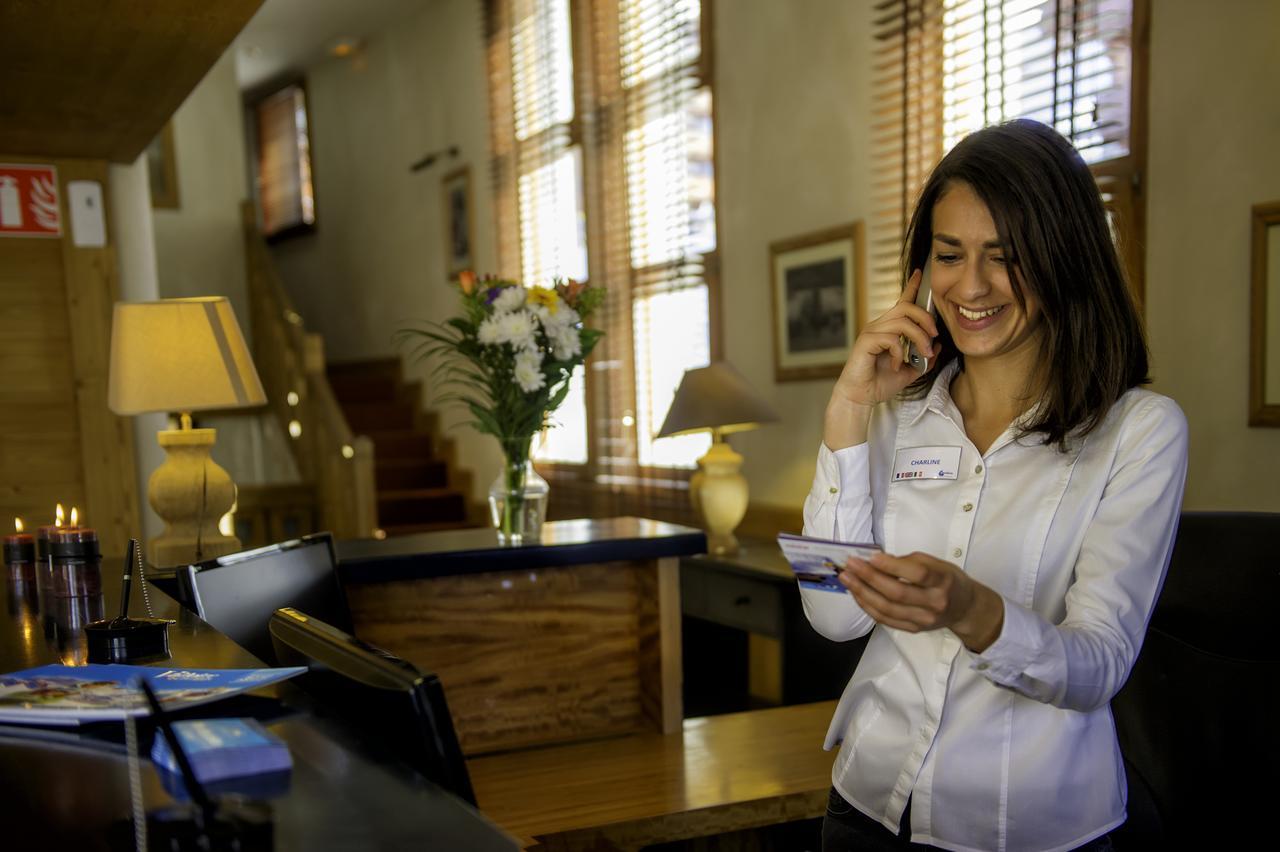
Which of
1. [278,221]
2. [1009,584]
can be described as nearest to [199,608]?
[1009,584]

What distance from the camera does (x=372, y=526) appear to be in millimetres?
6566

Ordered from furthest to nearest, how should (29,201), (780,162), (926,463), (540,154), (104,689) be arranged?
(540,154)
(780,162)
(29,201)
(926,463)
(104,689)

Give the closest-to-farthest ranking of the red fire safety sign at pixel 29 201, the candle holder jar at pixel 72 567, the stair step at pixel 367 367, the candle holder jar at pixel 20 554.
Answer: the candle holder jar at pixel 72 567, the candle holder jar at pixel 20 554, the red fire safety sign at pixel 29 201, the stair step at pixel 367 367

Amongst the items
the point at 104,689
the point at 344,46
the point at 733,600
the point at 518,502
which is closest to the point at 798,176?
the point at 733,600

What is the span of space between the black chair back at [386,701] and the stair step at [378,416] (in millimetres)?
7734

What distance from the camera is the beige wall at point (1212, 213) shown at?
2.96 meters

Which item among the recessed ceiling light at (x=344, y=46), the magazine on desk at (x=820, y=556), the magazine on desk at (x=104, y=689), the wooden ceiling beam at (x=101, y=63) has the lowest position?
the magazine on desk at (x=104, y=689)

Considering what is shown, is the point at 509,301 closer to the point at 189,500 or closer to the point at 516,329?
the point at 516,329

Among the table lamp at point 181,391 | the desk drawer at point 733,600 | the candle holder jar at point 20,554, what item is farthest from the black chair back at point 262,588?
the desk drawer at point 733,600

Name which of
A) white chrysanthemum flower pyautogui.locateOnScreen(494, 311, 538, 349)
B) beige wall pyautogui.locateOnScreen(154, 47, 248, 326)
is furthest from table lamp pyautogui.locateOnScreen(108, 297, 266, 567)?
beige wall pyautogui.locateOnScreen(154, 47, 248, 326)

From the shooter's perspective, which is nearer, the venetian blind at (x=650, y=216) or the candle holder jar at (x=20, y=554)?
the candle holder jar at (x=20, y=554)

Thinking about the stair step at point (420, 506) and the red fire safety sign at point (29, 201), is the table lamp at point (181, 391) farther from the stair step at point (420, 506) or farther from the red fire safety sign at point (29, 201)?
the stair step at point (420, 506)

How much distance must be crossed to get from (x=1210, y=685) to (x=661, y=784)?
43.9 inches

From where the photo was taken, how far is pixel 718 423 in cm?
430
